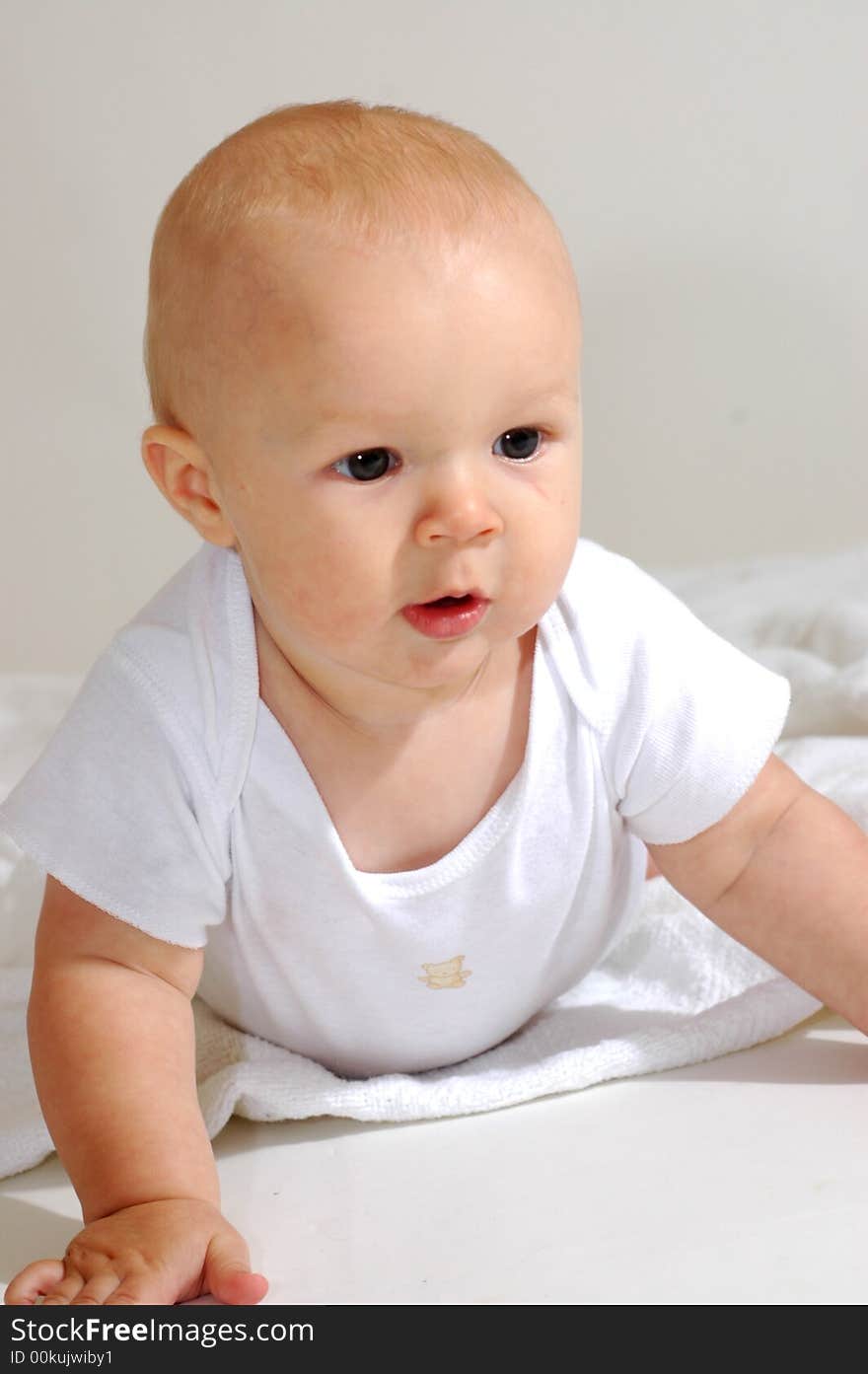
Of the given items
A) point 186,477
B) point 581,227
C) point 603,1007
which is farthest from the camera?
point 581,227

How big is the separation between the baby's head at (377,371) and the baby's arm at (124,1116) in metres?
0.21

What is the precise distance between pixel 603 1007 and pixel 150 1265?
1.30ft

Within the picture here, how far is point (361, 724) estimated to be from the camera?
1107mm

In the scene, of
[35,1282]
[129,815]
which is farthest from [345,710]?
[35,1282]

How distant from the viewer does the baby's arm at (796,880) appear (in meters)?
1.14

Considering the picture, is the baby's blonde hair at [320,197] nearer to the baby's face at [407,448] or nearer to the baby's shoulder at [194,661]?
the baby's face at [407,448]

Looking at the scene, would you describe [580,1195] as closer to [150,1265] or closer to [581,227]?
[150,1265]

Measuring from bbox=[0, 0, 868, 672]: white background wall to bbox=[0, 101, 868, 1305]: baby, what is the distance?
104 cm

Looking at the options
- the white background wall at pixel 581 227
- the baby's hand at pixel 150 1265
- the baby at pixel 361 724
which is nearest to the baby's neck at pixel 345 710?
the baby at pixel 361 724

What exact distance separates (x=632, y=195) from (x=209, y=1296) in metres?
1.53

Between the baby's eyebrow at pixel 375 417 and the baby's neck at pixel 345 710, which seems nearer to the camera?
the baby's eyebrow at pixel 375 417

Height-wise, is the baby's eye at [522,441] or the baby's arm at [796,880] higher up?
the baby's eye at [522,441]

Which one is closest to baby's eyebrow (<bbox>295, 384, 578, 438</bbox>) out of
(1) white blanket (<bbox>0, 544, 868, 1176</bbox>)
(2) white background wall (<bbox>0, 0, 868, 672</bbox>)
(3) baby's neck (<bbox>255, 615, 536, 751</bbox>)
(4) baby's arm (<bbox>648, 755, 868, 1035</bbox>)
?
(3) baby's neck (<bbox>255, 615, 536, 751</bbox>)

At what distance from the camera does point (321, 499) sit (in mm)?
969
